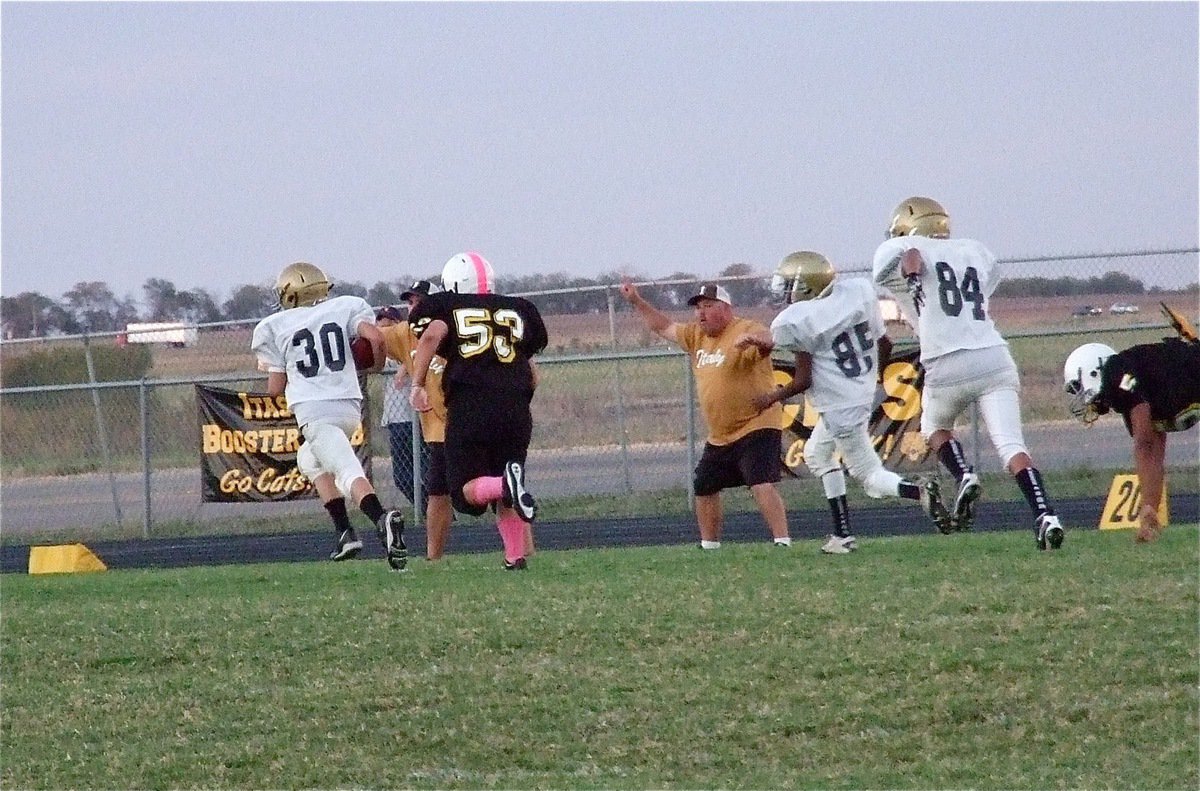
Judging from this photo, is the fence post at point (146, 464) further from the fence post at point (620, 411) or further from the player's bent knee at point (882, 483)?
the player's bent knee at point (882, 483)

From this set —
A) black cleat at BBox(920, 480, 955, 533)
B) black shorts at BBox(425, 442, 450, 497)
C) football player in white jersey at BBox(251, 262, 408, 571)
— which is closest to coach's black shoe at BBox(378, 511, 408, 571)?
football player in white jersey at BBox(251, 262, 408, 571)

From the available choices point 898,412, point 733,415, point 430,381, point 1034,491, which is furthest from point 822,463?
point 898,412

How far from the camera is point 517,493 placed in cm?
892

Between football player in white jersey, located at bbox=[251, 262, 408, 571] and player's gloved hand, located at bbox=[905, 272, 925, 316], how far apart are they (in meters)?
3.00

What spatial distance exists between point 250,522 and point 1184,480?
9.19 m

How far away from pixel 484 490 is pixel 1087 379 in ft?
10.4

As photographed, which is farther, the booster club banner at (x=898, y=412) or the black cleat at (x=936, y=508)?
the booster club banner at (x=898, y=412)

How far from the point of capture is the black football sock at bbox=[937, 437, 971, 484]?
30.2ft

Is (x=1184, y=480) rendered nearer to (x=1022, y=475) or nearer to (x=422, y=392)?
(x=1022, y=475)

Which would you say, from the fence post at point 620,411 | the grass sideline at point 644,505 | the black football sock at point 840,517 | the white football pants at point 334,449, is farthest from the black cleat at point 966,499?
the fence post at point 620,411

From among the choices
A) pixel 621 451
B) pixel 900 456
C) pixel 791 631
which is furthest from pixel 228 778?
pixel 621 451

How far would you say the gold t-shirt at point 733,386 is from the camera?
33.7 ft

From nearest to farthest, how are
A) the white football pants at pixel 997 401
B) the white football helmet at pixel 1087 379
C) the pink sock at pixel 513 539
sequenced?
the white football helmet at pixel 1087 379 < the white football pants at pixel 997 401 < the pink sock at pixel 513 539

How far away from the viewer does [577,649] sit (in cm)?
675
